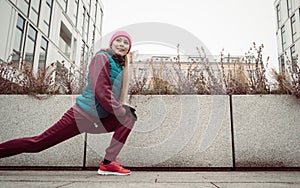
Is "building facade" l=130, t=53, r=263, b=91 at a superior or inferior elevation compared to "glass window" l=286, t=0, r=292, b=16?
inferior

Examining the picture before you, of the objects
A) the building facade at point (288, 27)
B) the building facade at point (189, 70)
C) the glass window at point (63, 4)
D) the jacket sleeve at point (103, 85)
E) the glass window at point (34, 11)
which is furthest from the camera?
the building facade at point (288, 27)

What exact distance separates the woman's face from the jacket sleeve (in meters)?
0.24

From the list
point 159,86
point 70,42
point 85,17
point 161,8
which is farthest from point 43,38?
point 159,86

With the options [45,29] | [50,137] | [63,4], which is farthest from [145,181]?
[63,4]

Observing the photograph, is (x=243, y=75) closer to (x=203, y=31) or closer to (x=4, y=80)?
(x=203, y=31)

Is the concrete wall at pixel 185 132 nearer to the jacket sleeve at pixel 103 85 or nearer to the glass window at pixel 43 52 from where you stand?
the jacket sleeve at pixel 103 85

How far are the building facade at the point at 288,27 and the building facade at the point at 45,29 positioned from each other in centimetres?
1350

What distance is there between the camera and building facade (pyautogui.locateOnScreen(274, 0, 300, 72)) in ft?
56.0

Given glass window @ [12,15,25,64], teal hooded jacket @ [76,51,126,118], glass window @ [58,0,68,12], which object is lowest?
teal hooded jacket @ [76,51,126,118]

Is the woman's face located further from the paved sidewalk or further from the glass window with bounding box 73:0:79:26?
the glass window with bounding box 73:0:79:26

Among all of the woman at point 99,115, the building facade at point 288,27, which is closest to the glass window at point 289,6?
the building facade at point 288,27

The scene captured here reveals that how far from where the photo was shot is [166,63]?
12.0 ft

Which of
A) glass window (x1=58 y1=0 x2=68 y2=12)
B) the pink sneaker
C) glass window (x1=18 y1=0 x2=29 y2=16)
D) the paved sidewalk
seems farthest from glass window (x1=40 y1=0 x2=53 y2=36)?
the paved sidewalk

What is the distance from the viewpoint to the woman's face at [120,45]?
229 centimetres
